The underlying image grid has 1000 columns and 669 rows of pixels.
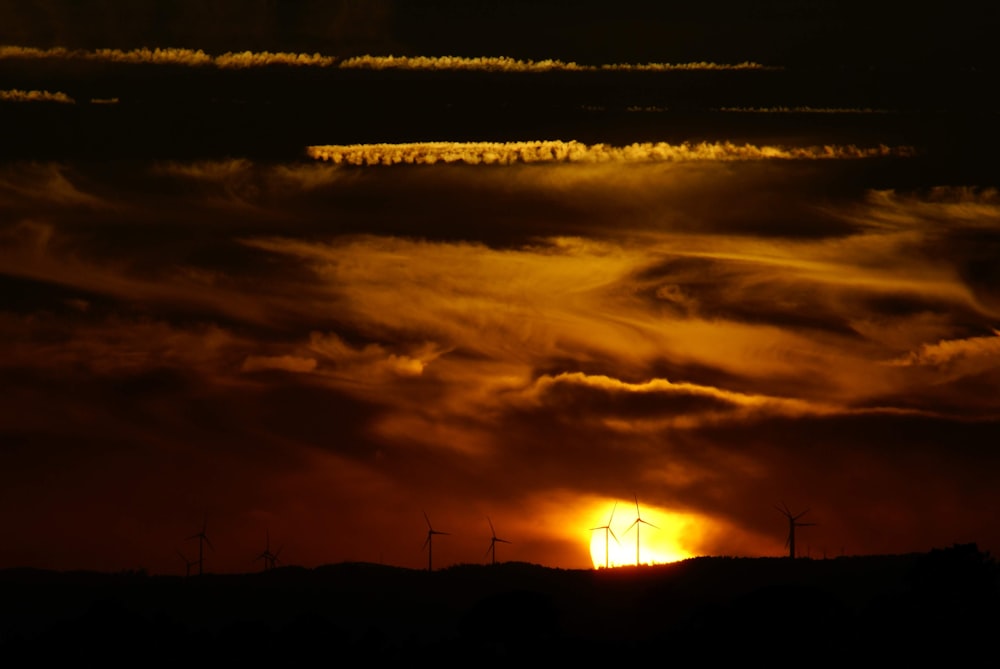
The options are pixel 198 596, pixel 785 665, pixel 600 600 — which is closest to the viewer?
pixel 785 665

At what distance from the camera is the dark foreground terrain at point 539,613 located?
10462 centimetres

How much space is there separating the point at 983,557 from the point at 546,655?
901 inches

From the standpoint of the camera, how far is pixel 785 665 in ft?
335

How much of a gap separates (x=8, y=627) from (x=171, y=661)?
3065 cm

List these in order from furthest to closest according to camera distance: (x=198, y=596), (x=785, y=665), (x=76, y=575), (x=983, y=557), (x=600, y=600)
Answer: (x=76, y=575) < (x=198, y=596) < (x=600, y=600) < (x=983, y=557) < (x=785, y=665)

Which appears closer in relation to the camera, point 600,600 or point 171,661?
point 171,661

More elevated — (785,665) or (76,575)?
(76,575)

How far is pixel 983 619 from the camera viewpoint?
103812mm

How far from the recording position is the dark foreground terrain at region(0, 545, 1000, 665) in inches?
4119

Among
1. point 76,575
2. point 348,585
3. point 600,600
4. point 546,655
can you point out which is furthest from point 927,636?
point 76,575

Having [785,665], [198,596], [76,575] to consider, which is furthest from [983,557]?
[76,575]

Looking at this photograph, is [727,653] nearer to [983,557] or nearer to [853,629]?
[853,629]

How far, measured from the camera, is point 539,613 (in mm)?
112938

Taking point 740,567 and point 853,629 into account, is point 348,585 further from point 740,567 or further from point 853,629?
point 853,629
